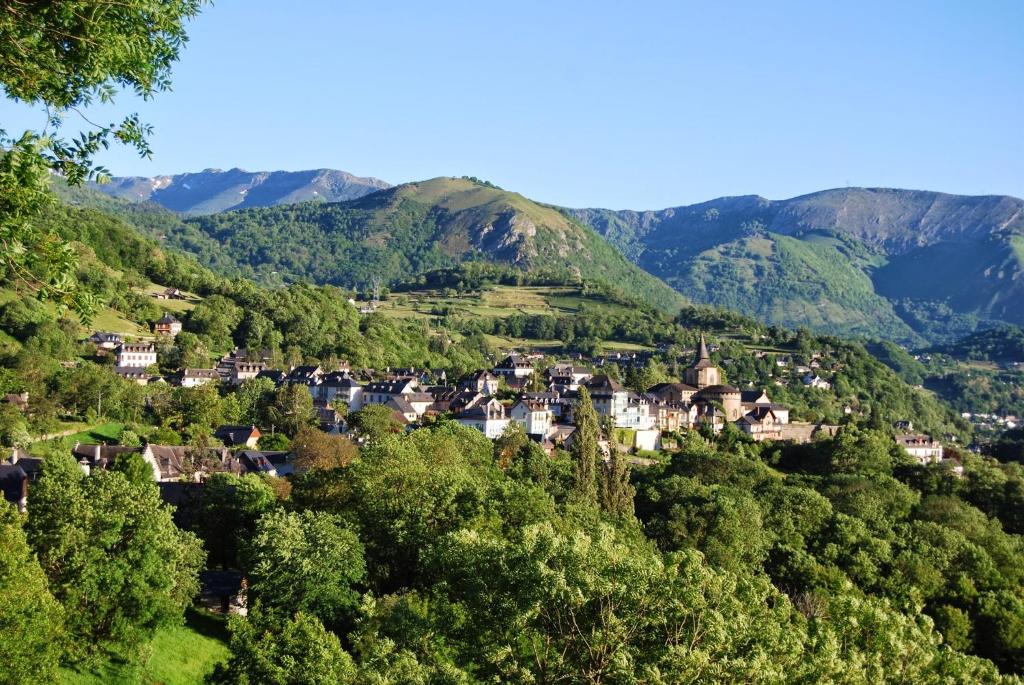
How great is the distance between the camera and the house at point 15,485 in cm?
5473

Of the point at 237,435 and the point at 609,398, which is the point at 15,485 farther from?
the point at 609,398

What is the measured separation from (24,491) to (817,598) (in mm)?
39867

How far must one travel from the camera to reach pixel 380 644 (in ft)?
86.5

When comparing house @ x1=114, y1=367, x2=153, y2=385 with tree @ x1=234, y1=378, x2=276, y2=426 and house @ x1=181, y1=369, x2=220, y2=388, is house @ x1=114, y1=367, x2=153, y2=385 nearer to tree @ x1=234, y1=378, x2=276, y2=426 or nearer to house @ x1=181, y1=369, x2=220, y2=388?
house @ x1=181, y1=369, x2=220, y2=388

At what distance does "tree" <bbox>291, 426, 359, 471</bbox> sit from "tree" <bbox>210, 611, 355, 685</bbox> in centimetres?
3386

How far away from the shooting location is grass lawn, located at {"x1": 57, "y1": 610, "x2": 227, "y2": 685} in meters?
34.2

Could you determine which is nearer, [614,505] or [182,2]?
[182,2]

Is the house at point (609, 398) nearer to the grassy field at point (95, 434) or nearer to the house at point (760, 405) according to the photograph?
the house at point (760, 405)

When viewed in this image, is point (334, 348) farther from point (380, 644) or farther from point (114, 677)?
point (380, 644)

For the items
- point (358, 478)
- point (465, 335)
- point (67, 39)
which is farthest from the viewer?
point (465, 335)

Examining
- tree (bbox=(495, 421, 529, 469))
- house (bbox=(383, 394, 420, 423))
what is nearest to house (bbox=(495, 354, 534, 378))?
house (bbox=(383, 394, 420, 423))

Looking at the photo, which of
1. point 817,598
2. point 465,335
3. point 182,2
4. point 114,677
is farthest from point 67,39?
point 465,335

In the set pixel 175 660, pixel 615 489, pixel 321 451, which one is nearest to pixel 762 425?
pixel 615 489

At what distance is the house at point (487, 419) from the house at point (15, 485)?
39980mm
